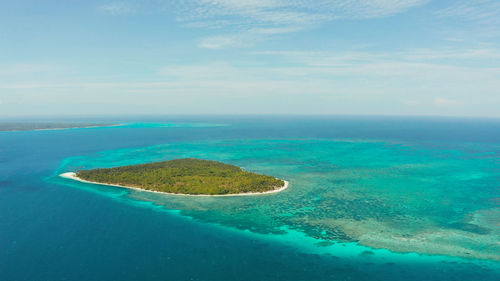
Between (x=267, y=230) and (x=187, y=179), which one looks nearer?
(x=267, y=230)

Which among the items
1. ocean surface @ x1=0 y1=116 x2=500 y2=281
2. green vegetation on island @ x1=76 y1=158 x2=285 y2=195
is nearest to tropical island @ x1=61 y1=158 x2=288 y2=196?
green vegetation on island @ x1=76 y1=158 x2=285 y2=195

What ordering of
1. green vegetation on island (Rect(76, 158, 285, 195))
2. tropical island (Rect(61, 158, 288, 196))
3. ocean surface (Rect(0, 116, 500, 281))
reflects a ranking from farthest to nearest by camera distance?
green vegetation on island (Rect(76, 158, 285, 195)) → tropical island (Rect(61, 158, 288, 196)) → ocean surface (Rect(0, 116, 500, 281))

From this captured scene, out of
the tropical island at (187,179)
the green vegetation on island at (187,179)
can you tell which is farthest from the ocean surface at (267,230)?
the green vegetation on island at (187,179)

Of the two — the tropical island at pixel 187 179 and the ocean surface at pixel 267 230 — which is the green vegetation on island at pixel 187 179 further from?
the ocean surface at pixel 267 230

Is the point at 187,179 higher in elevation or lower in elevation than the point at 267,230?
higher

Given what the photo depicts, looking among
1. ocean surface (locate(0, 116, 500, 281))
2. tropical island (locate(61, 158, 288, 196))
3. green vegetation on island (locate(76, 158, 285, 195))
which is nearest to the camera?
ocean surface (locate(0, 116, 500, 281))

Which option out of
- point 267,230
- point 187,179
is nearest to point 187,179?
point 187,179

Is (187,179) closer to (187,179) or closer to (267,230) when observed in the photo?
(187,179)

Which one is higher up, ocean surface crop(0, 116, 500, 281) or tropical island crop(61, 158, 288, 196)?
tropical island crop(61, 158, 288, 196)

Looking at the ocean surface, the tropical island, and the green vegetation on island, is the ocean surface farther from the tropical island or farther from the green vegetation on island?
the green vegetation on island

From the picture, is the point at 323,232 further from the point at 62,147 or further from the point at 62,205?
the point at 62,147
